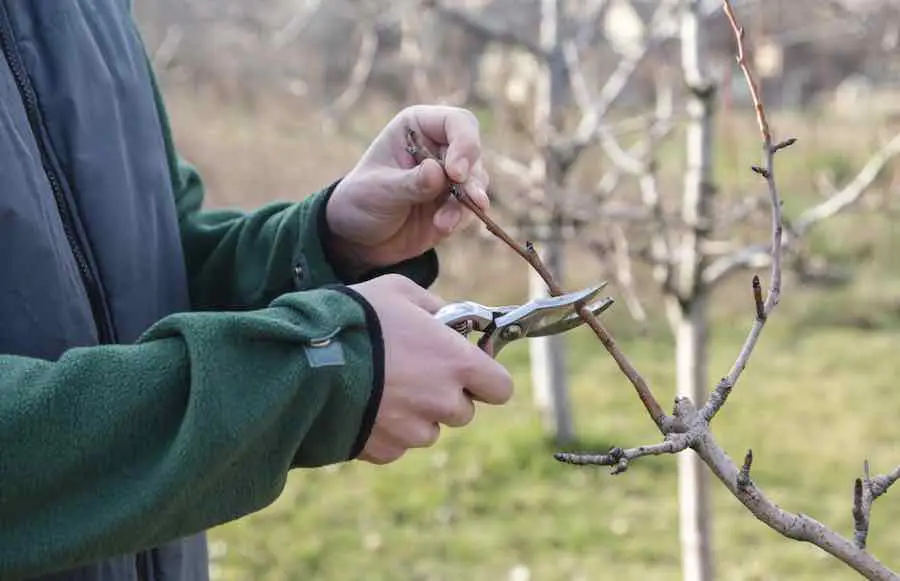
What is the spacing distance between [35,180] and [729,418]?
4831mm

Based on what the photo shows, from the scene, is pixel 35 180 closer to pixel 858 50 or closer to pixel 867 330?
pixel 867 330

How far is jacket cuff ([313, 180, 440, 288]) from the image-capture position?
4.85ft

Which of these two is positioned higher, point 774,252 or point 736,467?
point 774,252

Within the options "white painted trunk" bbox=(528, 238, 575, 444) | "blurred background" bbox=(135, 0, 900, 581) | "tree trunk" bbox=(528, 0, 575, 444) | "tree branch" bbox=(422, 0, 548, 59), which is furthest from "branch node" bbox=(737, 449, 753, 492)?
"white painted trunk" bbox=(528, 238, 575, 444)

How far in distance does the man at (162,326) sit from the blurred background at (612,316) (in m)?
1.23

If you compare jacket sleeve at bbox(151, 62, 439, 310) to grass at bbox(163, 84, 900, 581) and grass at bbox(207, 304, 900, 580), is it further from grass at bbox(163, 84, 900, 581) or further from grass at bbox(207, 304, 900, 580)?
grass at bbox(207, 304, 900, 580)

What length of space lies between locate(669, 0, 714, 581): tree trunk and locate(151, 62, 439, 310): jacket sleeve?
1.47 meters

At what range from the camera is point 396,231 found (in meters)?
1.46

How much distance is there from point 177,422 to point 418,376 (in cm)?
21

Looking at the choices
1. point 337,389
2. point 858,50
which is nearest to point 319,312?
point 337,389

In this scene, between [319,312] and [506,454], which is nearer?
[319,312]

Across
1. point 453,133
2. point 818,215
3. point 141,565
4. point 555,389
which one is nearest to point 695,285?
point 818,215

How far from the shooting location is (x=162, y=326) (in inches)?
39.6

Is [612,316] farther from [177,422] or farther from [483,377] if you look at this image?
[177,422]
